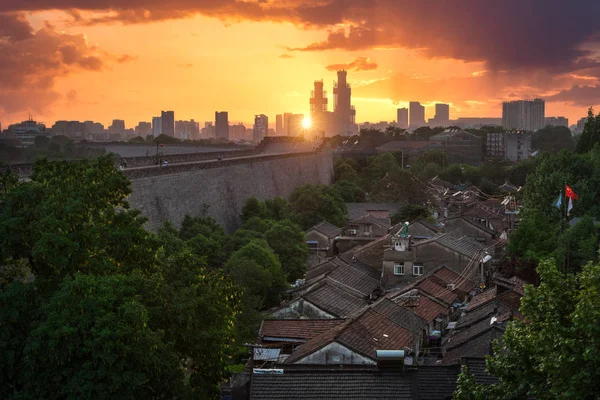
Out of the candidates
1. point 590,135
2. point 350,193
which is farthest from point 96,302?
point 590,135

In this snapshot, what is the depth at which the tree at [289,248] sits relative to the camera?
29297 mm

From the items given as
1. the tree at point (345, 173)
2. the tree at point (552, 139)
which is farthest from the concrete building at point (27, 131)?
the tree at point (552, 139)

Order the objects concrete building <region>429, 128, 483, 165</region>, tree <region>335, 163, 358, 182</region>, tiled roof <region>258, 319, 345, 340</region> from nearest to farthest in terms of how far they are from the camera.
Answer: tiled roof <region>258, 319, 345, 340</region>, tree <region>335, 163, 358, 182</region>, concrete building <region>429, 128, 483, 165</region>

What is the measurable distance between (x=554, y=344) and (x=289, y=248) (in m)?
21.0

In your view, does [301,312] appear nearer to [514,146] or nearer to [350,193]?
[350,193]

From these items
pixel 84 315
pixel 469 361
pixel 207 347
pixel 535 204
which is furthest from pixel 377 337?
pixel 535 204

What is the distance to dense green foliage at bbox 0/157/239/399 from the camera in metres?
10.8

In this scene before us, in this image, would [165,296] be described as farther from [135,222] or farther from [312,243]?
[312,243]

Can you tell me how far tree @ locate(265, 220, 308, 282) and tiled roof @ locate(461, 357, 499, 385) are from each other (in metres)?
14.3

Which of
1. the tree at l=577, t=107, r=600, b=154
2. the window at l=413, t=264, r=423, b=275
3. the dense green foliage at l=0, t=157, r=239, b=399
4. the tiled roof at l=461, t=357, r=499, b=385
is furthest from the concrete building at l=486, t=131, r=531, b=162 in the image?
the dense green foliage at l=0, t=157, r=239, b=399

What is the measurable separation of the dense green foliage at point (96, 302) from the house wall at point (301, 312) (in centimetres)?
704

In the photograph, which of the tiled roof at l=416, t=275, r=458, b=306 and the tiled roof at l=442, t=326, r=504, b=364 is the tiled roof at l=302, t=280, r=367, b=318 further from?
the tiled roof at l=442, t=326, r=504, b=364

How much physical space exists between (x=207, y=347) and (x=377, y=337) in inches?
212

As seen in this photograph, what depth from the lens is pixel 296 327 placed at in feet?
59.9
